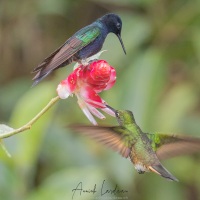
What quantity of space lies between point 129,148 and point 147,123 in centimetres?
194

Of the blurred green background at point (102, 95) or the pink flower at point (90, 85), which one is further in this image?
the blurred green background at point (102, 95)

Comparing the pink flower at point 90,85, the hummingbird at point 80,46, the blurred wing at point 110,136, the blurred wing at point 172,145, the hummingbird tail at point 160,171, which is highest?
the hummingbird at point 80,46

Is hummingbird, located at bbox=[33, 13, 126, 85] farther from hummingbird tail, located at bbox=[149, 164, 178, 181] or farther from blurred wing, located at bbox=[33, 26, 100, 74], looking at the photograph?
hummingbird tail, located at bbox=[149, 164, 178, 181]

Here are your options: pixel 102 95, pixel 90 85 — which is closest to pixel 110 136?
pixel 90 85

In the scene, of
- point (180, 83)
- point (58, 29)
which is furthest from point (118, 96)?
point (58, 29)

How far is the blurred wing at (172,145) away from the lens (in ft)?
7.11

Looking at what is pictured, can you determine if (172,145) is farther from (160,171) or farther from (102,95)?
(102,95)

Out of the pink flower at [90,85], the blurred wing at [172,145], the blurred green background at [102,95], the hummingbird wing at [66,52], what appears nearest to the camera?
the hummingbird wing at [66,52]

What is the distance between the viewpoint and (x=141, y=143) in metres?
2.21

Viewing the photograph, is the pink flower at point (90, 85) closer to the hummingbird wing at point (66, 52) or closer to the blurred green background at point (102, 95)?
the hummingbird wing at point (66, 52)

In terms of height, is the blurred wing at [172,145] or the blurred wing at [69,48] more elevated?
the blurred wing at [69,48]

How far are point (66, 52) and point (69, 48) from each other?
4 cm

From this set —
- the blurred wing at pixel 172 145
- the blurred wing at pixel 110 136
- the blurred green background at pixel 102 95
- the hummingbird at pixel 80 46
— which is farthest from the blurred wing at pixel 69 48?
the blurred green background at pixel 102 95

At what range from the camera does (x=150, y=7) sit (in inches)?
196
